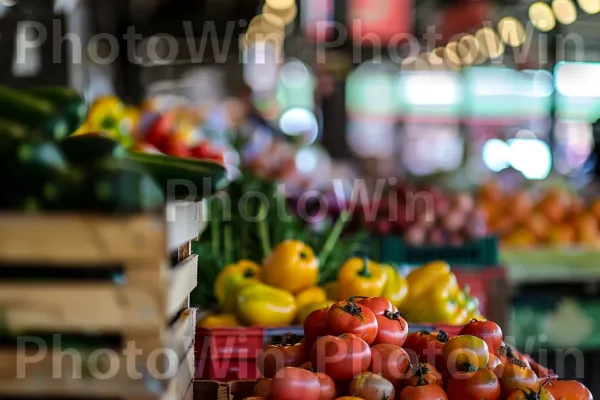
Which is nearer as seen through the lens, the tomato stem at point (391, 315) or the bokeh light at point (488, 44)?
the tomato stem at point (391, 315)

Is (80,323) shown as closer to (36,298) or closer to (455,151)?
(36,298)

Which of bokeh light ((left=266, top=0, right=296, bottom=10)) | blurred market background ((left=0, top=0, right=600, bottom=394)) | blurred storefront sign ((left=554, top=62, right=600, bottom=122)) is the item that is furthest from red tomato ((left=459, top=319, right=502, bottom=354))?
blurred storefront sign ((left=554, top=62, right=600, bottom=122))

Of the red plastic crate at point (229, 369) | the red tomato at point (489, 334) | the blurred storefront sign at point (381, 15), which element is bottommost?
the red plastic crate at point (229, 369)

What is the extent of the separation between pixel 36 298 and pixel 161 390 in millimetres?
221

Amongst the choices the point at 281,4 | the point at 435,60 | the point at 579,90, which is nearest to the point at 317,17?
the point at 281,4

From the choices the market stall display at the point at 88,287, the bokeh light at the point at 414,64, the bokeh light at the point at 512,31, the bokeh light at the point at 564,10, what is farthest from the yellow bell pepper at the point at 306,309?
the bokeh light at the point at 414,64

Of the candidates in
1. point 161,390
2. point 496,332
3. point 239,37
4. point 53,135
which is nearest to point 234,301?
point 496,332

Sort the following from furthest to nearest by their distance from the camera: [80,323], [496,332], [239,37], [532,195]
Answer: [239,37] < [532,195] < [496,332] < [80,323]

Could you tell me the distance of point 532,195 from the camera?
Result: 6371mm

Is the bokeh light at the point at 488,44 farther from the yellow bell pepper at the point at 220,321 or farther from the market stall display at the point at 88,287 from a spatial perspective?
the market stall display at the point at 88,287

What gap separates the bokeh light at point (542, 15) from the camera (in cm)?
852

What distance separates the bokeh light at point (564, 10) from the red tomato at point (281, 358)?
7597mm

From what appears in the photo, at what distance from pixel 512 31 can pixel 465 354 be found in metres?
9.81

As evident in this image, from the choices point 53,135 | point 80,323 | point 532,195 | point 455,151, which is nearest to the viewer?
point 80,323
